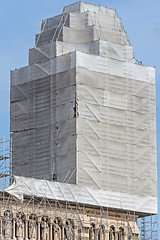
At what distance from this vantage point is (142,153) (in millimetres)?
81438

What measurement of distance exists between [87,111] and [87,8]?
33.0 feet

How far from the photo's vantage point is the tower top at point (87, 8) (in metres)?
85.1

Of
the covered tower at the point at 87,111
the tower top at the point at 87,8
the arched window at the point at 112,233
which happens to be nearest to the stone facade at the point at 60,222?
the arched window at the point at 112,233

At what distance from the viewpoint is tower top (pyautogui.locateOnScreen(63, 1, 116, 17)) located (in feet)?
279

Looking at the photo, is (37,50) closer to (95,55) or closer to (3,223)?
(95,55)

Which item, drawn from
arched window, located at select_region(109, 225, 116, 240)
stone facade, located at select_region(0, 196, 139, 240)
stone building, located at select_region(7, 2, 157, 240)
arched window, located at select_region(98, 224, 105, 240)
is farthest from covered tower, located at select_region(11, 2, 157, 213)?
arched window, located at select_region(98, 224, 105, 240)

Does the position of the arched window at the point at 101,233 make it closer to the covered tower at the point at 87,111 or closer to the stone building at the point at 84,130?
the stone building at the point at 84,130

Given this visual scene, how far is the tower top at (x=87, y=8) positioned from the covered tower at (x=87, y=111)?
0.48m

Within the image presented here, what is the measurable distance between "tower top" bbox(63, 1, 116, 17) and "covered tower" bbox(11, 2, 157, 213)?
1.58 feet

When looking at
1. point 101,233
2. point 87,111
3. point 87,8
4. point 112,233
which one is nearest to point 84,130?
point 87,111

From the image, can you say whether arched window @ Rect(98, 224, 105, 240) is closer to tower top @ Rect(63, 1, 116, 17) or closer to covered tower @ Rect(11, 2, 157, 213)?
covered tower @ Rect(11, 2, 157, 213)

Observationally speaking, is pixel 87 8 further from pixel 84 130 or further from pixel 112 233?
pixel 112 233

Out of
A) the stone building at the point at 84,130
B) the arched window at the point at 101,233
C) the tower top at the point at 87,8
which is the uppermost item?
the tower top at the point at 87,8

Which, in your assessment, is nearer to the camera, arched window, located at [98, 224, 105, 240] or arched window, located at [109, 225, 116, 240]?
arched window, located at [98, 224, 105, 240]
